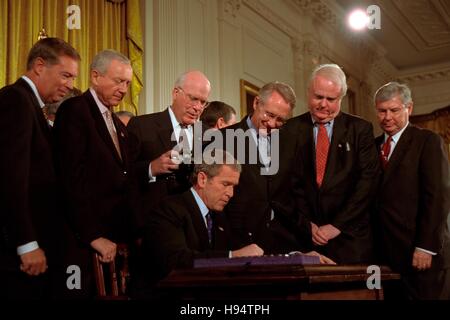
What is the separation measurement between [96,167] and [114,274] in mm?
535

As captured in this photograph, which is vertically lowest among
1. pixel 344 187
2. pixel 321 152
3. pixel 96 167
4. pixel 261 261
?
pixel 261 261

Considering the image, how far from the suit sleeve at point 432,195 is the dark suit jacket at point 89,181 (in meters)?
1.79

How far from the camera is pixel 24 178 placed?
252cm

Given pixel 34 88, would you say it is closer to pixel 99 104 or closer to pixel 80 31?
pixel 99 104

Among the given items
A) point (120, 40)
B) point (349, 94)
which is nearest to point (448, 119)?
point (349, 94)

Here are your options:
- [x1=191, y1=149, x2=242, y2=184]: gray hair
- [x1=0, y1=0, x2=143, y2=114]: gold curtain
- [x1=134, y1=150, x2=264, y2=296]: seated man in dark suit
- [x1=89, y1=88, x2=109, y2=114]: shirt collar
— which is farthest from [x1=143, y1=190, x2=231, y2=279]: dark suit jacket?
[x1=0, y1=0, x2=143, y2=114]: gold curtain

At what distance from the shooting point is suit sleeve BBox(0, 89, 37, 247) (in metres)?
2.49

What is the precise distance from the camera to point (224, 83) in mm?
7484

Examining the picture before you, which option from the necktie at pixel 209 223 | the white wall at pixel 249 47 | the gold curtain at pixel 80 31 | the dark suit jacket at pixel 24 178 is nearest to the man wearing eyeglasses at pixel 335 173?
the necktie at pixel 209 223

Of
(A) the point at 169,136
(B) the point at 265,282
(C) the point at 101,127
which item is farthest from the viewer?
(A) the point at 169,136

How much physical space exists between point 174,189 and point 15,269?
3.97 feet

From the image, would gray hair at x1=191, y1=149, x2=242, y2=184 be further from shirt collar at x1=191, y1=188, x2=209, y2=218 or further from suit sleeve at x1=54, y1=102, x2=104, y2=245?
suit sleeve at x1=54, y1=102, x2=104, y2=245

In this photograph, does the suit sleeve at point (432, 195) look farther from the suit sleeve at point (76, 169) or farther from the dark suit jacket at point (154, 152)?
the suit sleeve at point (76, 169)

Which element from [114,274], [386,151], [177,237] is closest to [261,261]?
[177,237]
